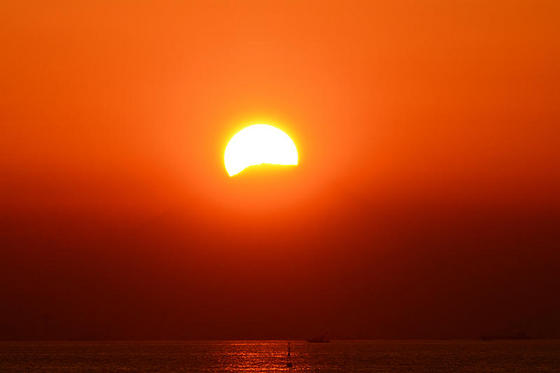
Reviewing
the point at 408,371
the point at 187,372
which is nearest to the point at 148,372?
the point at 187,372

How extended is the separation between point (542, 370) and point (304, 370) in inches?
2237

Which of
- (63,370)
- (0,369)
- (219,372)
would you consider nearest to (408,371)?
(219,372)

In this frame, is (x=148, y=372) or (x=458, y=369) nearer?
(x=148, y=372)

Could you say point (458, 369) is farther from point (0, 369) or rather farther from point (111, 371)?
point (0, 369)

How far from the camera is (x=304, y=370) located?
613ft

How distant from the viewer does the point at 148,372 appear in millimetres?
179625

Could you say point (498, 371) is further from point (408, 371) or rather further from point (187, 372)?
point (187, 372)

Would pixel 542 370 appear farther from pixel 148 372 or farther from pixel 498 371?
pixel 148 372

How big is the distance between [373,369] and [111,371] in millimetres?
59790

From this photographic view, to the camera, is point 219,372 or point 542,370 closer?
point 219,372

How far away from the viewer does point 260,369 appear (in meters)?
192

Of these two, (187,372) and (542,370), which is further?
(542,370)

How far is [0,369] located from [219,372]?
56745mm

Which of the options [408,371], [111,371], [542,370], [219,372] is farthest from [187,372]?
[542,370]
